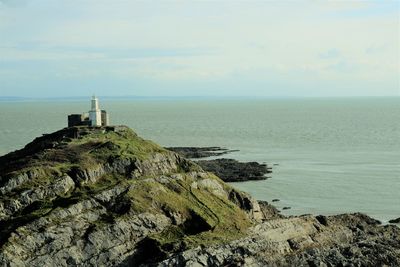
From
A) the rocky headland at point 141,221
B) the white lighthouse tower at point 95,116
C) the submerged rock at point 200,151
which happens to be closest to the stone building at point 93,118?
the white lighthouse tower at point 95,116

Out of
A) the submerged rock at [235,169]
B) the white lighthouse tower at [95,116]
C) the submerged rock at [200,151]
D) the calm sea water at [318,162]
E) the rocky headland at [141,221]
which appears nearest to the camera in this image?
the rocky headland at [141,221]

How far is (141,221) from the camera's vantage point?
33469mm

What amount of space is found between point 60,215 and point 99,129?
50.9ft

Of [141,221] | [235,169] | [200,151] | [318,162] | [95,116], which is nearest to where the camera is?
[141,221]

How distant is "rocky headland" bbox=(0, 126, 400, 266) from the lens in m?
31.1

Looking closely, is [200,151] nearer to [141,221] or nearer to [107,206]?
[107,206]

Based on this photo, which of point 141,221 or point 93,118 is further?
point 93,118

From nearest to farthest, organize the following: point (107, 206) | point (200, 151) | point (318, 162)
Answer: point (107, 206)
point (318, 162)
point (200, 151)

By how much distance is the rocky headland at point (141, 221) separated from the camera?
3114 cm

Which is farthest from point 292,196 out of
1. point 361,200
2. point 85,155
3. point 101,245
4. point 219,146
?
point 219,146

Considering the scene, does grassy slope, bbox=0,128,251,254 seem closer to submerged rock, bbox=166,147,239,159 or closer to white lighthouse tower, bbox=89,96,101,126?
white lighthouse tower, bbox=89,96,101,126

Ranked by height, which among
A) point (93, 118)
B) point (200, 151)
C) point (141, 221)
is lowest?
point (200, 151)

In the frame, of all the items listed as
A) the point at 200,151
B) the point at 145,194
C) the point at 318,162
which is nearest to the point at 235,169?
the point at 318,162

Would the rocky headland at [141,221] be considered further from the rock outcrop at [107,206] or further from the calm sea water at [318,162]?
the calm sea water at [318,162]
